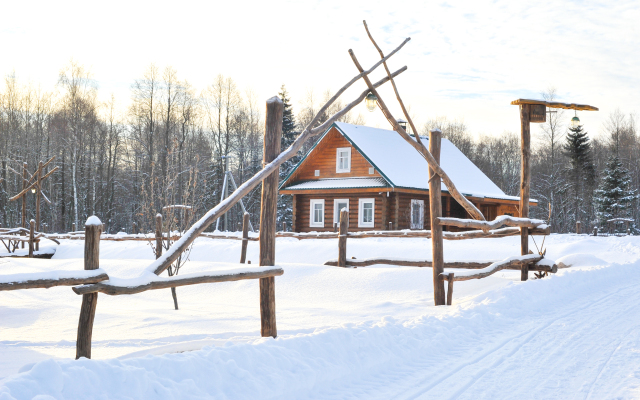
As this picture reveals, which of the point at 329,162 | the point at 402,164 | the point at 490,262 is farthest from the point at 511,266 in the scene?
the point at 329,162

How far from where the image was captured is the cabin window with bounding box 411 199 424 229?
28.3 metres

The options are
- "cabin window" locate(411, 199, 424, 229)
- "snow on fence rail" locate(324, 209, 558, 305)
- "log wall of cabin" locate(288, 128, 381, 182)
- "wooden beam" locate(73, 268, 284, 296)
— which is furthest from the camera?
"log wall of cabin" locate(288, 128, 381, 182)

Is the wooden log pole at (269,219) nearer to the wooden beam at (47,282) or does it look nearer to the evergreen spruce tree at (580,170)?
the wooden beam at (47,282)

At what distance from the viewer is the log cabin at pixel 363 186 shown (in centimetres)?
2706

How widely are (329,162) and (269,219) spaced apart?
75.1ft

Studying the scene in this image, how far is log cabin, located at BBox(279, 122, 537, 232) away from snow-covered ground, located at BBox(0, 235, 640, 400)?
527 inches

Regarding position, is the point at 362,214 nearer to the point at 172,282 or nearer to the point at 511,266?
the point at 511,266

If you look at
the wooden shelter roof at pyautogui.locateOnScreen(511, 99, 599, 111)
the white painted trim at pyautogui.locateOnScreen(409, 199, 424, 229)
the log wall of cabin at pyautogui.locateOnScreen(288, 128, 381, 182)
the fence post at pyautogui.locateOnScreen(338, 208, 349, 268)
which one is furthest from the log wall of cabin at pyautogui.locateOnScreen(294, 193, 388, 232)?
the wooden shelter roof at pyautogui.locateOnScreen(511, 99, 599, 111)

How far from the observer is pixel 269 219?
669 centimetres

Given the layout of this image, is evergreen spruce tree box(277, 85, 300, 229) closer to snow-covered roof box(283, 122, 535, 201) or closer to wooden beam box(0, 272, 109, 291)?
snow-covered roof box(283, 122, 535, 201)

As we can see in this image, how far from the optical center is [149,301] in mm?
11586

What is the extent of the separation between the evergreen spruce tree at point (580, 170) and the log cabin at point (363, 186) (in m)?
20.1

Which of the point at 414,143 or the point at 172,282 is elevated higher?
the point at 414,143

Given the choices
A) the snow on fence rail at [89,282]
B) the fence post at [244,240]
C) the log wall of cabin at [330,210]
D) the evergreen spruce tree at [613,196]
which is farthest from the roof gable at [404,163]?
the snow on fence rail at [89,282]
